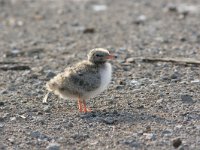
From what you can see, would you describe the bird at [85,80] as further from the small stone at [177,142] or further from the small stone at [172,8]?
the small stone at [172,8]

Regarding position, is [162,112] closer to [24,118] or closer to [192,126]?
[192,126]

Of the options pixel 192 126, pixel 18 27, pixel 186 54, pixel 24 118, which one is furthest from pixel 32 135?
pixel 18 27

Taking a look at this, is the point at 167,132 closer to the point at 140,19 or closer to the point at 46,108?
the point at 46,108

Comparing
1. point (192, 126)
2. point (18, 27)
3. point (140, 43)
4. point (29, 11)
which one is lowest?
point (192, 126)

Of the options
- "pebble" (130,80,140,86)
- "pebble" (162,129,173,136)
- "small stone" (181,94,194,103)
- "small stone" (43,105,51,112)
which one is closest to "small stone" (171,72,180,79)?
"pebble" (130,80,140,86)

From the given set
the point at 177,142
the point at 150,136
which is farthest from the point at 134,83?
the point at 177,142
